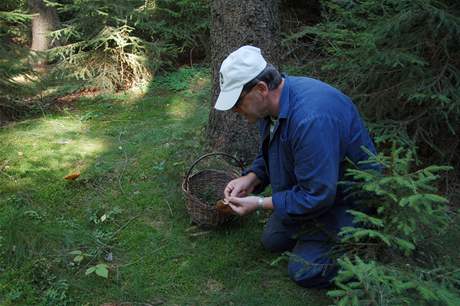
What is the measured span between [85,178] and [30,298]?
5.56 ft

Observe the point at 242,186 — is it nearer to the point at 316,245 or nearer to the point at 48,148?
the point at 316,245

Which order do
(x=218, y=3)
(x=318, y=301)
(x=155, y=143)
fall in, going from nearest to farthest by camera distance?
(x=318, y=301) < (x=218, y=3) < (x=155, y=143)

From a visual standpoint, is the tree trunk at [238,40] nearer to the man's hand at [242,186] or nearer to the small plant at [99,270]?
the man's hand at [242,186]

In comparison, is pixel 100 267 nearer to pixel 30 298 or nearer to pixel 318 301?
pixel 30 298

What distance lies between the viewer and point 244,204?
9.53 feet

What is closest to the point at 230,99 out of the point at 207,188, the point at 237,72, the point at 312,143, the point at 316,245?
the point at 237,72

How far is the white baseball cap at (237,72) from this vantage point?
2.44 metres

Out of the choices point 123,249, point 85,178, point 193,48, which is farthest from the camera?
point 193,48

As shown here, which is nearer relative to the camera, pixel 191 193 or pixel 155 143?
pixel 191 193

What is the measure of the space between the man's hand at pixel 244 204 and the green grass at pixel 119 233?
52 cm

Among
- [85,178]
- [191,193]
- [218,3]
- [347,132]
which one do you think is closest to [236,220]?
[191,193]

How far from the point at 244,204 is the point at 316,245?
56cm

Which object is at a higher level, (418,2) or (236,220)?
(418,2)

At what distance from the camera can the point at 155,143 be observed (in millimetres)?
5281
